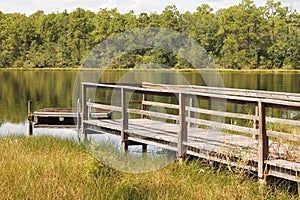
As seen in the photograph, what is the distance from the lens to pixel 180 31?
7525cm

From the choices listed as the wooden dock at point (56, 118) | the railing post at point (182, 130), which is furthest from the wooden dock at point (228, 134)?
the wooden dock at point (56, 118)

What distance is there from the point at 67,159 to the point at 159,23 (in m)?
70.5

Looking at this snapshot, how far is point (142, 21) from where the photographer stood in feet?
259

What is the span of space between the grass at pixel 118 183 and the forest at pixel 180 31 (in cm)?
5197

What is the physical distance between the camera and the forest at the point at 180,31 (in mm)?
69125

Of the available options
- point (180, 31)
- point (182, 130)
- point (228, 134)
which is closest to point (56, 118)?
point (228, 134)

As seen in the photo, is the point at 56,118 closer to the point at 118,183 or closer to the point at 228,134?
the point at 228,134

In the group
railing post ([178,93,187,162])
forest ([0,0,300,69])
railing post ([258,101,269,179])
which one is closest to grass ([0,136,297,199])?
railing post ([258,101,269,179])

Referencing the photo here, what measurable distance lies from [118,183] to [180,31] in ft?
232

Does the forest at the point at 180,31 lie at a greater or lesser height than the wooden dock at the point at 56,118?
greater

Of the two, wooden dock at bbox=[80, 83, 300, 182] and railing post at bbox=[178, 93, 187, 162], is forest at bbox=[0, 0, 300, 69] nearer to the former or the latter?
wooden dock at bbox=[80, 83, 300, 182]

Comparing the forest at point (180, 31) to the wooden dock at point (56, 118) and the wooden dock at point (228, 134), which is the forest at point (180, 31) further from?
the wooden dock at point (228, 134)

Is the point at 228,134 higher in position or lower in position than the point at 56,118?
higher

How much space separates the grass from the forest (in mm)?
51971
